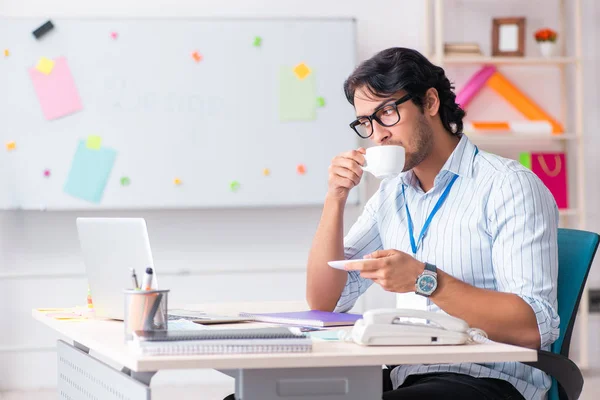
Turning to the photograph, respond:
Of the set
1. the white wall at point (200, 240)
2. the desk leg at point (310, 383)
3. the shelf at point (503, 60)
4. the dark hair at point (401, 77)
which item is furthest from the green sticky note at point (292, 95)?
the desk leg at point (310, 383)

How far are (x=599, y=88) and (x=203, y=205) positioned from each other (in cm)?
212

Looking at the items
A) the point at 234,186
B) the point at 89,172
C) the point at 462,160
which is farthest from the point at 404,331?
the point at 89,172

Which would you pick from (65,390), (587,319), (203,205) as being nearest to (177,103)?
(203,205)

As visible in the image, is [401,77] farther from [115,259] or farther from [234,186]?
[234,186]

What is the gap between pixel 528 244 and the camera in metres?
1.70

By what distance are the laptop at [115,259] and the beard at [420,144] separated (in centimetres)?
53

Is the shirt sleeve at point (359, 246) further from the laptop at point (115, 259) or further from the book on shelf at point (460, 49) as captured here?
the book on shelf at point (460, 49)

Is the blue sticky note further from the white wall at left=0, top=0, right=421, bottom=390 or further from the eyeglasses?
the eyeglasses

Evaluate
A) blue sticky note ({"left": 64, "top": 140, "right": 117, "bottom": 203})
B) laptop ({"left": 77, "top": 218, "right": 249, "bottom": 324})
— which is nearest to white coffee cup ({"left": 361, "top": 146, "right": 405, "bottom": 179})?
laptop ({"left": 77, "top": 218, "right": 249, "bottom": 324})

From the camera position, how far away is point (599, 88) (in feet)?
14.1

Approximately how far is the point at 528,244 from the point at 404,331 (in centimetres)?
43

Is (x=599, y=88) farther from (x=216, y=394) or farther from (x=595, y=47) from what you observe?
(x=216, y=394)

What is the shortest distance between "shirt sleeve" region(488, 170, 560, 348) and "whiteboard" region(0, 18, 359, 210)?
7.25 feet

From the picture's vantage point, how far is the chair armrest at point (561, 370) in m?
1.61
